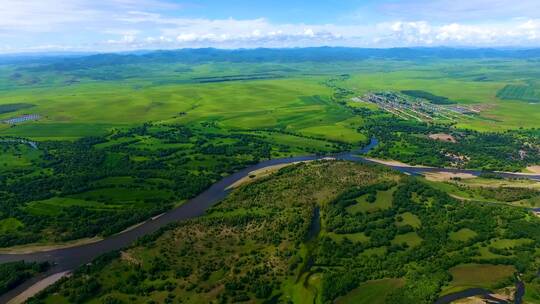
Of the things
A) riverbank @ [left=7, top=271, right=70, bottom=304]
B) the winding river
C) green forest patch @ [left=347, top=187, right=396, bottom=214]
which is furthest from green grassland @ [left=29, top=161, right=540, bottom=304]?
the winding river

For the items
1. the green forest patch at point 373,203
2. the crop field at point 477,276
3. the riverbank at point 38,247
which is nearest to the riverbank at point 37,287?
the riverbank at point 38,247

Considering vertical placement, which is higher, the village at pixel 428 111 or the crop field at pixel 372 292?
the village at pixel 428 111

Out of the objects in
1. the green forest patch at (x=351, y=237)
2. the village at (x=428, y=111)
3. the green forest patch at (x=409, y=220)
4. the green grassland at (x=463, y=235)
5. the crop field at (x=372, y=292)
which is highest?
the village at (x=428, y=111)

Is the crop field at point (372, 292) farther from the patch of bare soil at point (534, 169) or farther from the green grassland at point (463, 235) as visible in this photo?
the patch of bare soil at point (534, 169)

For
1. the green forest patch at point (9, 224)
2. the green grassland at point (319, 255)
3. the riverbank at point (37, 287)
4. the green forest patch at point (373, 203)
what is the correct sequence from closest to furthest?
the riverbank at point (37, 287) → the green grassland at point (319, 255) → the green forest patch at point (9, 224) → the green forest patch at point (373, 203)

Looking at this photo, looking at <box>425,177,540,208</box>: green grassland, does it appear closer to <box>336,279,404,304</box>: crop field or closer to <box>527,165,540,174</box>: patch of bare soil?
<box>527,165,540,174</box>: patch of bare soil

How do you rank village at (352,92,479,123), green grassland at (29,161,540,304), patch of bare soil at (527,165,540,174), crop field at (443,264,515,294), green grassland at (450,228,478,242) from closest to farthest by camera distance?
1. green grassland at (29,161,540,304)
2. crop field at (443,264,515,294)
3. green grassland at (450,228,478,242)
4. patch of bare soil at (527,165,540,174)
5. village at (352,92,479,123)

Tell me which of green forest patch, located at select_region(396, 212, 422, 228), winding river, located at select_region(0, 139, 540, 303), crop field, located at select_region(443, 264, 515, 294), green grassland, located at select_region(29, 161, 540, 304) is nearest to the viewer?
green grassland, located at select_region(29, 161, 540, 304)

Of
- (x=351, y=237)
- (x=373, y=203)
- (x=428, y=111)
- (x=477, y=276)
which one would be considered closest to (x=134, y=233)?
(x=351, y=237)
